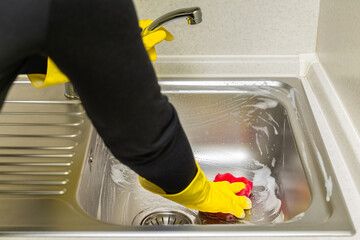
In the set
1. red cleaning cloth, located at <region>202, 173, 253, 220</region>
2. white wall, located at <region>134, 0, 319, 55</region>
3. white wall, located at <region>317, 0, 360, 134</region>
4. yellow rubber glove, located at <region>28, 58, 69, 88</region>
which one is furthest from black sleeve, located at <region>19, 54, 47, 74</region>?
white wall, located at <region>317, 0, 360, 134</region>

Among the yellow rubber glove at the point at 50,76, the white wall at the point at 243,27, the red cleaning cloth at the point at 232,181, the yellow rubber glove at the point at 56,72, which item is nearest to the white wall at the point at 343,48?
the white wall at the point at 243,27

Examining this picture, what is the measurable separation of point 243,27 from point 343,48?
31 cm

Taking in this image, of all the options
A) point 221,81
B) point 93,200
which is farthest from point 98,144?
point 221,81

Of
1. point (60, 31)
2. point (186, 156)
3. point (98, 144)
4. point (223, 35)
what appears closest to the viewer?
point (60, 31)

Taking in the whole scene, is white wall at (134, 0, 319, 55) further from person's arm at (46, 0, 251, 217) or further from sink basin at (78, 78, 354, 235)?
person's arm at (46, 0, 251, 217)

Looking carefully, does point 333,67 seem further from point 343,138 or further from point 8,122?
point 8,122

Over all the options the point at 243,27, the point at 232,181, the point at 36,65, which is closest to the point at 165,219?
the point at 232,181

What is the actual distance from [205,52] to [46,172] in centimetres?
58

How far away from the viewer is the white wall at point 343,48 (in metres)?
0.91

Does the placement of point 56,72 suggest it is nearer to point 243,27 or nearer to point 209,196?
point 209,196

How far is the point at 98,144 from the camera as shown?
1055mm

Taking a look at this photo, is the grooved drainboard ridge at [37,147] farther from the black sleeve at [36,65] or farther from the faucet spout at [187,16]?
the faucet spout at [187,16]

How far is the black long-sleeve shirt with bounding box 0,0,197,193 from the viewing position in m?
0.44

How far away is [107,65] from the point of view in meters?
0.49
